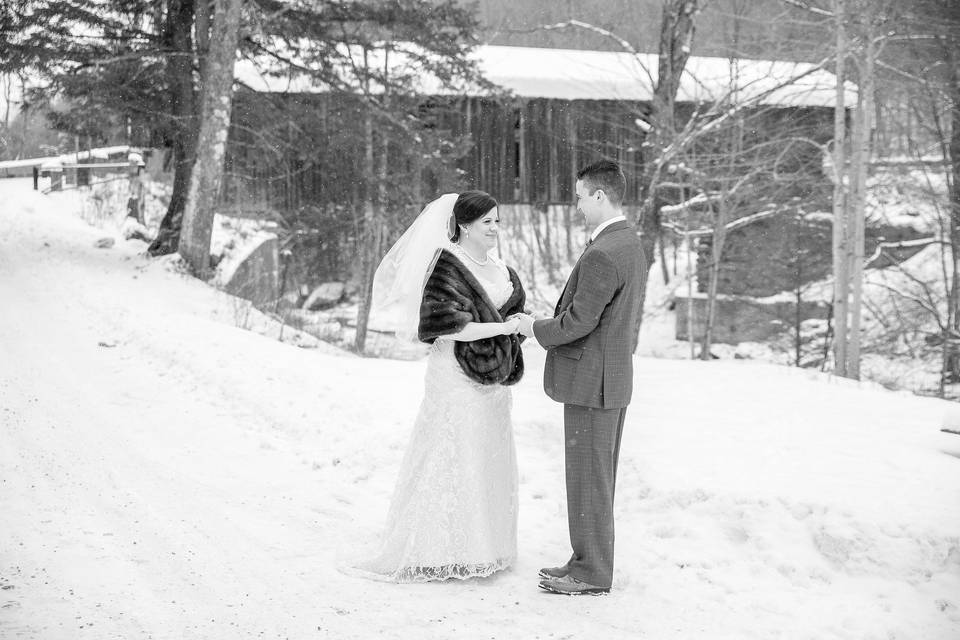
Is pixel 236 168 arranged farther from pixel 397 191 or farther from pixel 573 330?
pixel 573 330

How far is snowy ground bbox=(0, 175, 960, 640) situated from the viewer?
4.43 metres

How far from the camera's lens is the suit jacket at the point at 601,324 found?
15.3 feet

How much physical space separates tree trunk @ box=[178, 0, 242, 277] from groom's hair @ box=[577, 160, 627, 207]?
1233cm

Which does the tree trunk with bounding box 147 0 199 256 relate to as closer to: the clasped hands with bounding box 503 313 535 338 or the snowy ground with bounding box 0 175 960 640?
the snowy ground with bounding box 0 175 960 640

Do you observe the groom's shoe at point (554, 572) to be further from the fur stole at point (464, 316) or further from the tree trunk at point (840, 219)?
the tree trunk at point (840, 219)

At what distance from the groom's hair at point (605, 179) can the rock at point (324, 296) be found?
2331cm

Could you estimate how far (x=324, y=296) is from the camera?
27625 mm

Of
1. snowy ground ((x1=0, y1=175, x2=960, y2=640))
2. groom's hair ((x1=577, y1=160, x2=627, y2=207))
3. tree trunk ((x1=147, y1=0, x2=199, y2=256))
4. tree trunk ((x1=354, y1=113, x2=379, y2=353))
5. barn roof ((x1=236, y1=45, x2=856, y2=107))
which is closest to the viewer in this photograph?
snowy ground ((x1=0, y1=175, x2=960, y2=640))

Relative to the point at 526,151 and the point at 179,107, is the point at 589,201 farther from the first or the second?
the point at 526,151

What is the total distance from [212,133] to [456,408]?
12.1 meters

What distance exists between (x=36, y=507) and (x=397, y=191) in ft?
48.1

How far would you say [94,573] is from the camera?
4625 mm

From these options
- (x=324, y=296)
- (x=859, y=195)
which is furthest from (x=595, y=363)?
(x=324, y=296)

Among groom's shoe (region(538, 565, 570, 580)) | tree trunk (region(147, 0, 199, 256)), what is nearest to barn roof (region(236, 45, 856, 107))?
tree trunk (region(147, 0, 199, 256))
